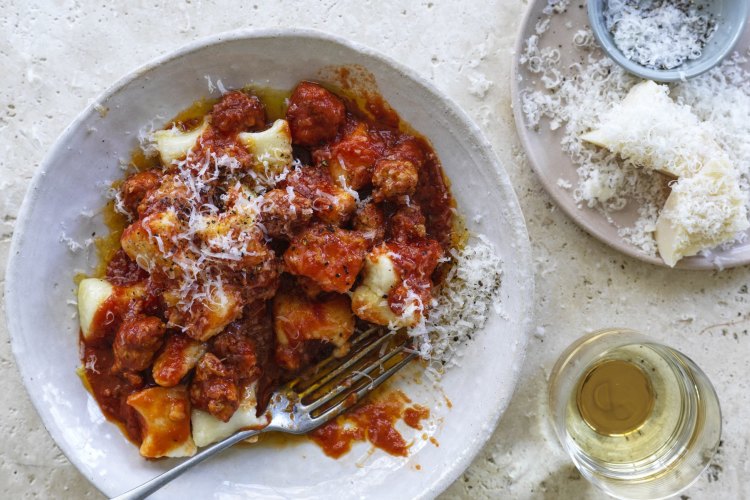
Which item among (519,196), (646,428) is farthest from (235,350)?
(646,428)

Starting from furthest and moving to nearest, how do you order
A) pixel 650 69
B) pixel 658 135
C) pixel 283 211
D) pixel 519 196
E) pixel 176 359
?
pixel 519 196
pixel 650 69
pixel 658 135
pixel 176 359
pixel 283 211

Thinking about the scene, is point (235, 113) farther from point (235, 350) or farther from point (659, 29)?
point (659, 29)

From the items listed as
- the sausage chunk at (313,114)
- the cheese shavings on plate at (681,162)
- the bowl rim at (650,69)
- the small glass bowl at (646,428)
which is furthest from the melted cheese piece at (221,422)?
the bowl rim at (650,69)

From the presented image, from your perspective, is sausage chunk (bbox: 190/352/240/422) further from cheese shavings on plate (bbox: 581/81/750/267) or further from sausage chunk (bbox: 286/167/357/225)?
cheese shavings on plate (bbox: 581/81/750/267)

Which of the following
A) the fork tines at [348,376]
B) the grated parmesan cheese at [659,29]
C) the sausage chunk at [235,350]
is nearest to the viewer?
the sausage chunk at [235,350]

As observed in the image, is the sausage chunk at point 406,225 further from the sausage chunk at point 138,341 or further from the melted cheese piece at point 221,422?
the sausage chunk at point 138,341

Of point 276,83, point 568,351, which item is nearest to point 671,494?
point 568,351

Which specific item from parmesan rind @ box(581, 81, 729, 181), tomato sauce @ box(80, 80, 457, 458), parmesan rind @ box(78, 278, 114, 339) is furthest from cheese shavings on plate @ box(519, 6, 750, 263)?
parmesan rind @ box(78, 278, 114, 339)
